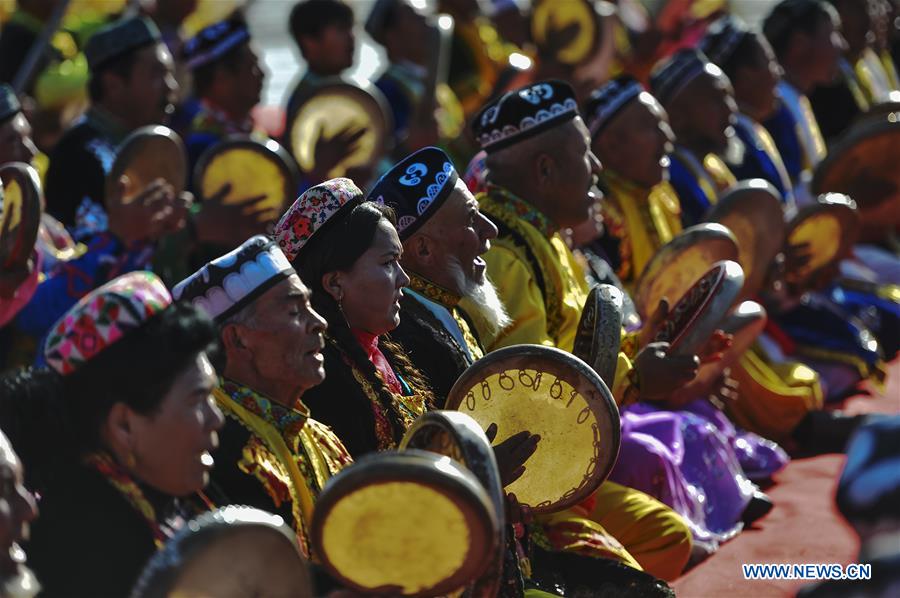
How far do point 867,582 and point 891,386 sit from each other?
592cm

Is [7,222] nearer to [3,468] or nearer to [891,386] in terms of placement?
[3,468]

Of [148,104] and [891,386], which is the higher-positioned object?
[148,104]

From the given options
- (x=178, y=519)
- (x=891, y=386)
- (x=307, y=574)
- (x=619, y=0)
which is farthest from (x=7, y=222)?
(x=619, y=0)

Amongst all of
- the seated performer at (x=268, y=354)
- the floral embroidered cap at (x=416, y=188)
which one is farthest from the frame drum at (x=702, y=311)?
the seated performer at (x=268, y=354)

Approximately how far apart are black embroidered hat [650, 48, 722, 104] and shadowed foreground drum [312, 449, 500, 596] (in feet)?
18.4

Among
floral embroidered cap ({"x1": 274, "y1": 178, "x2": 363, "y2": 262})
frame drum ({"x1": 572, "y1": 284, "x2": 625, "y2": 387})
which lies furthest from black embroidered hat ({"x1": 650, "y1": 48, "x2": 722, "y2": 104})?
floral embroidered cap ({"x1": 274, "y1": 178, "x2": 363, "y2": 262})

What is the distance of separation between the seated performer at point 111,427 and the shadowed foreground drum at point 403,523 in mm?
370

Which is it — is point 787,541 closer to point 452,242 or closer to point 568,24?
point 452,242

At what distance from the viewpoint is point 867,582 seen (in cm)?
314

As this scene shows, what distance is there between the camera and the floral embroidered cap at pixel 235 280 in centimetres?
423

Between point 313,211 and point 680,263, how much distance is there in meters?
2.27

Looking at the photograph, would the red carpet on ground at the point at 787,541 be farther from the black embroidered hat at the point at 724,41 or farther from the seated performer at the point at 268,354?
the black embroidered hat at the point at 724,41

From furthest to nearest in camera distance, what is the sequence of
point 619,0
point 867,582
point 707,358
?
point 619,0, point 707,358, point 867,582

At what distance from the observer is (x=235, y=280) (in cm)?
423
